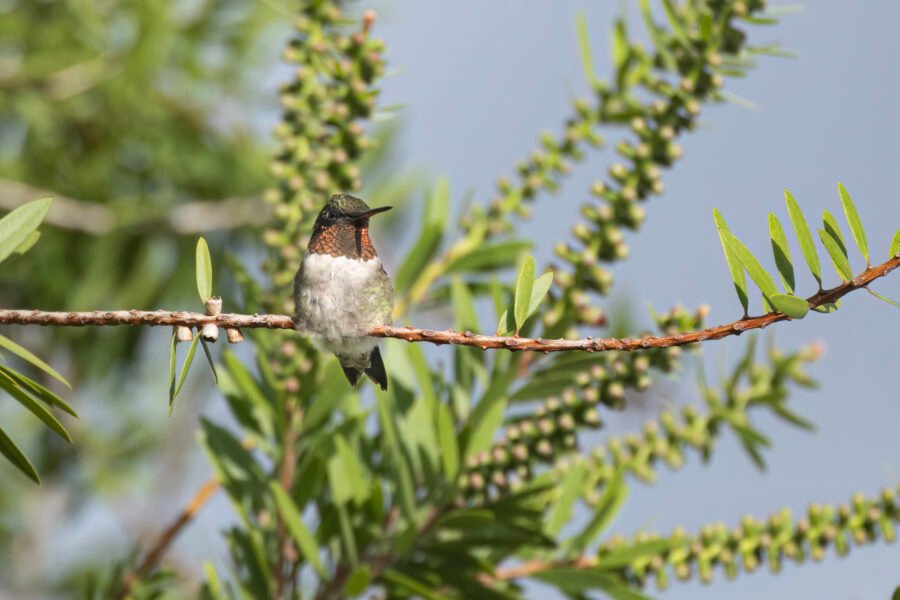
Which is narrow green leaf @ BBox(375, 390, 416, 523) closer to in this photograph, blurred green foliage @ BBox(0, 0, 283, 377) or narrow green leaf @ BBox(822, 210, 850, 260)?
narrow green leaf @ BBox(822, 210, 850, 260)

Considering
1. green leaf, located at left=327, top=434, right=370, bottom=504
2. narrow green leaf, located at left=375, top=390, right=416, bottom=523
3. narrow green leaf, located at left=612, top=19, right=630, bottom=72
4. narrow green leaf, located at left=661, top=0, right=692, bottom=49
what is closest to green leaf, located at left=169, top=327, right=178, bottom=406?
green leaf, located at left=327, top=434, right=370, bottom=504

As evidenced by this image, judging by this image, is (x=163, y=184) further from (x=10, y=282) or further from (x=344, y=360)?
(x=344, y=360)

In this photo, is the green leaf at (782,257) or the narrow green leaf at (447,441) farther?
the narrow green leaf at (447,441)

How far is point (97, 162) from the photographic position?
5207 mm

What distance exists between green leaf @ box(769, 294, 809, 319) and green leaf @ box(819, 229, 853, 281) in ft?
0.26

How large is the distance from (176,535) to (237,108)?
12.1 ft

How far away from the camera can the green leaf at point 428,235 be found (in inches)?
102

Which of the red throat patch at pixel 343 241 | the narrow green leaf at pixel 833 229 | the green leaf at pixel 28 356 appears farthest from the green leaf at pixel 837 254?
the red throat patch at pixel 343 241

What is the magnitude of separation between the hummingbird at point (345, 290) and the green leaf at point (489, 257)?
0.21 meters

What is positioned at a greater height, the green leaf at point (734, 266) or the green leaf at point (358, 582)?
the green leaf at point (734, 266)

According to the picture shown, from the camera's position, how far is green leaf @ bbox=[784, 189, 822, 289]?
1.27 metres

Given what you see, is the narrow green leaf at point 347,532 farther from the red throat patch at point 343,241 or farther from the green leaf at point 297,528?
the red throat patch at point 343,241

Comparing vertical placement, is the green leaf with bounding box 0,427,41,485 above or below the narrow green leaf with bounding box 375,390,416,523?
below

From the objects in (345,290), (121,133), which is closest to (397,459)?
(345,290)
